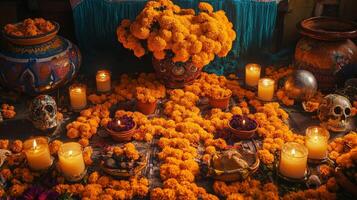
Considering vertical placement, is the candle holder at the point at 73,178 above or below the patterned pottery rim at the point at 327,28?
below

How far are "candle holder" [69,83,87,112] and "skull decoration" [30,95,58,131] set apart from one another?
1.21 feet

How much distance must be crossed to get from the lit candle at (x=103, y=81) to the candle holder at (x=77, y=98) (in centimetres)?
30

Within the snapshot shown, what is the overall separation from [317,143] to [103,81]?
7.85ft

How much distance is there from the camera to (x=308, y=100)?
452 centimetres

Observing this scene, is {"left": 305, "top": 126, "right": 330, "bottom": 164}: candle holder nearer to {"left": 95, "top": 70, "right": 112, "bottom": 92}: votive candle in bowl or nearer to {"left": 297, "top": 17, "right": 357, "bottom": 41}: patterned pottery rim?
{"left": 297, "top": 17, "right": 357, "bottom": 41}: patterned pottery rim

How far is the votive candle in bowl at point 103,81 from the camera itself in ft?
15.5

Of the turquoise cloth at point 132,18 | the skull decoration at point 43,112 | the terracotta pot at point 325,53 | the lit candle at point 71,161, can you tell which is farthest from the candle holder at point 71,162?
the terracotta pot at point 325,53

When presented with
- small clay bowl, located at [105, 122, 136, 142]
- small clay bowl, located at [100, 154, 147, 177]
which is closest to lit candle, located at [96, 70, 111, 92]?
small clay bowl, located at [105, 122, 136, 142]

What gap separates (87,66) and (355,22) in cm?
337

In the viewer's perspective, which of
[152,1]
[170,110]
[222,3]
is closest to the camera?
[170,110]

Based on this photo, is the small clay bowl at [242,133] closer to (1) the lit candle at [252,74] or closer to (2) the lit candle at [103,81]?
(1) the lit candle at [252,74]

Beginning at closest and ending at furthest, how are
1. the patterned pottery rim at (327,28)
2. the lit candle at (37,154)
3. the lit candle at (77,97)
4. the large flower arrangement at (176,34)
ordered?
the lit candle at (37,154)
the large flower arrangement at (176,34)
the lit candle at (77,97)
the patterned pottery rim at (327,28)

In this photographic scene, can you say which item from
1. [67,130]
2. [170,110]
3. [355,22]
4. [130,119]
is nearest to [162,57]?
[170,110]

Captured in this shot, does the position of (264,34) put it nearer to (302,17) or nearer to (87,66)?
(302,17)
